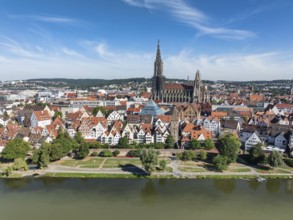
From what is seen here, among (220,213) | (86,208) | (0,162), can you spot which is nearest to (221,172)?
(220,213)

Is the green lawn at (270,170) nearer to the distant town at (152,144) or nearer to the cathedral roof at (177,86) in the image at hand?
the distant town at (152,144)

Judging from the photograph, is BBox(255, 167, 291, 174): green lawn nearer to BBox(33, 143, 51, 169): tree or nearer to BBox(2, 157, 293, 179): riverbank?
BBox(2, 157, 293, 179): riverbank

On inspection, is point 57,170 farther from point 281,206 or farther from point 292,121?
point 292,121

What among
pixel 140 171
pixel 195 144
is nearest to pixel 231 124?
pixel 195 144

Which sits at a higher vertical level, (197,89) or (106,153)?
(197,89)

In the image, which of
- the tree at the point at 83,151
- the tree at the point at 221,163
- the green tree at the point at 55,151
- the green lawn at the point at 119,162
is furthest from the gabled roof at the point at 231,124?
the green tree at the point at 55,151

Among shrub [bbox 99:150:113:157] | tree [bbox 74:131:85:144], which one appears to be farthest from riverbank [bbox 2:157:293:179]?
tree [bbox 74:131:85:144]

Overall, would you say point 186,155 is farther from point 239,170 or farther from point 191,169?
point 239,170
